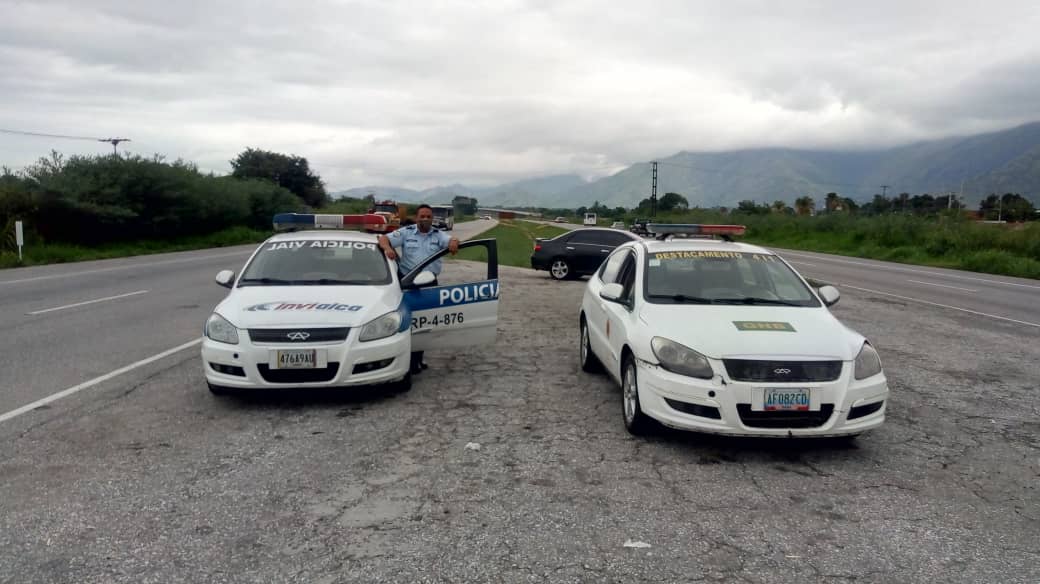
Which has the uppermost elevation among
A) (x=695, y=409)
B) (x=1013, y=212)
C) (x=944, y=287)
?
(x=1013, y=212)

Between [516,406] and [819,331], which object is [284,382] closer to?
[516,406]

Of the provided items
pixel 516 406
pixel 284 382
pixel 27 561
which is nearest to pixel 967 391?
pixel 516 406

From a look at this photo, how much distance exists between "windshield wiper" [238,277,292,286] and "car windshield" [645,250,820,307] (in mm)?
3556

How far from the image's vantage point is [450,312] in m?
7.94

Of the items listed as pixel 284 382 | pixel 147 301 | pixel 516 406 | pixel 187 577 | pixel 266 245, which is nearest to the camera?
pixel 187 577

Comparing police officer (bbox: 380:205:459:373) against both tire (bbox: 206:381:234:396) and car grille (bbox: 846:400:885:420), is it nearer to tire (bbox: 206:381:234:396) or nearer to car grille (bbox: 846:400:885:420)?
tire (bbox: 206:381:234:396)

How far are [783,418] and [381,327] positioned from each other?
3.42m

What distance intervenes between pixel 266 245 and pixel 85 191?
77.1ft

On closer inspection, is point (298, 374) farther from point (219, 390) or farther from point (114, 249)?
point (114, 249)

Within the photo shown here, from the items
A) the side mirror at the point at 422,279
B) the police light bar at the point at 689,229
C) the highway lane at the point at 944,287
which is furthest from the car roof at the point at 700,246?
the highway lane at the point at 944,287

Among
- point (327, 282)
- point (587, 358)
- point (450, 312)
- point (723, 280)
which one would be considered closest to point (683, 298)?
point (723, 280)

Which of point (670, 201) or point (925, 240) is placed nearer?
point (925, 240)

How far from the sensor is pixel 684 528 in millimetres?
4312

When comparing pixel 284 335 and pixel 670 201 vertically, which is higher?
pixel 670 201
